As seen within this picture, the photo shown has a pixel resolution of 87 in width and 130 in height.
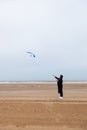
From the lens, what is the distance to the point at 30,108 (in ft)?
88.9

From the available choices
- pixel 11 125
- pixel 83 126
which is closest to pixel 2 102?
pixel 11 125

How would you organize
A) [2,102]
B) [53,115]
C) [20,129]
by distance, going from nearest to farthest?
[20,129] → [53,115] → [2,102]

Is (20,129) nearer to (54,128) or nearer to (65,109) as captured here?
(54,128)

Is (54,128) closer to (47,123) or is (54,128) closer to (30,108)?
(47,123)

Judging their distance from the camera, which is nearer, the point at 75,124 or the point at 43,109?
the point at 75,124

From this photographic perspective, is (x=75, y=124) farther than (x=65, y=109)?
No

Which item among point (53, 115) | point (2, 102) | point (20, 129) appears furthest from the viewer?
point (2, 102)

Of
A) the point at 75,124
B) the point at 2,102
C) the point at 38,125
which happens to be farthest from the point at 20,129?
the point at 2,102

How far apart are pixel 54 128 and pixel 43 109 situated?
2.90 m

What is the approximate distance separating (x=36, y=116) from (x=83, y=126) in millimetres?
2730

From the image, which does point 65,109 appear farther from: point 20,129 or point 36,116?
point 20,129

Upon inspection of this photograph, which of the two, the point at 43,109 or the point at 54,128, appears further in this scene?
the point at 43,109

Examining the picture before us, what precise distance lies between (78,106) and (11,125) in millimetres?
3818

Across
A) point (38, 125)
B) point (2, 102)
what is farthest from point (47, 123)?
point (2, 102)
